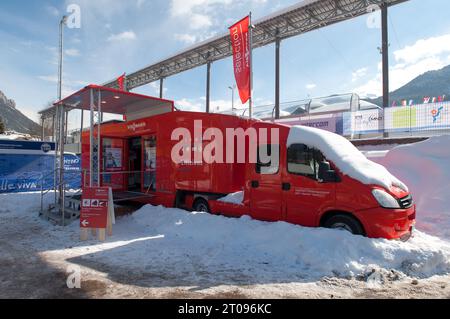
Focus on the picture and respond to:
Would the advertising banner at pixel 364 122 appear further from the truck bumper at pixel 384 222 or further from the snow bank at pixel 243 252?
the truck bumper at pixel 384 222

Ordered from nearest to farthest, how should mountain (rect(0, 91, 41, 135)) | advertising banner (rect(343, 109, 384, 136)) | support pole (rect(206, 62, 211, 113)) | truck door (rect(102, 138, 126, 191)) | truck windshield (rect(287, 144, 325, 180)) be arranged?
truck windshield (rect(287, 144, 325, 180)), truck door (rect(102, 138, 126, 191)), advertising banner (rect(343, 109, 384, 136)), support pole (rect(206, 62, 211, 113)), mountain (rect(0, 91, 41, 135))

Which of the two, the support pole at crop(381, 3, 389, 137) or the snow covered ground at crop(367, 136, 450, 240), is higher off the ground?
the support pole at crop(381, 3, 389, 137)

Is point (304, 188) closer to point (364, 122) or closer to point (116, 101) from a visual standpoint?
point (116, 101)

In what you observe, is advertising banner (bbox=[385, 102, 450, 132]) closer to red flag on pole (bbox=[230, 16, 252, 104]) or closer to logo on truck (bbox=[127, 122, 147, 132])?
red flag on pole (bbox=[230, 16, 252, 104])

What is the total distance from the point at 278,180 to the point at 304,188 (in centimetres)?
66

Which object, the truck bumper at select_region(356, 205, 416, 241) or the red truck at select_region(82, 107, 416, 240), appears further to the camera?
the red truck at select_region(82, 107, 416, 240)

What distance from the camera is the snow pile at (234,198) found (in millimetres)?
7277

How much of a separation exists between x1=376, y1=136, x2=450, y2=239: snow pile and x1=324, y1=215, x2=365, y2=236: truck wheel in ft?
8.11

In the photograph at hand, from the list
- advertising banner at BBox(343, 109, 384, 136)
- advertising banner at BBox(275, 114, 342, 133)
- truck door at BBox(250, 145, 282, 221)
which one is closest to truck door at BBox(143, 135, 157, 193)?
truck door at BBox(250, 145, 282, 221)

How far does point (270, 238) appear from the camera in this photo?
568 cm

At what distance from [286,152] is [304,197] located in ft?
3.47

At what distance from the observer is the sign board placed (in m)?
6.61

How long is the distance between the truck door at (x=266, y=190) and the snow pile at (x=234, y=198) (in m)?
0.43

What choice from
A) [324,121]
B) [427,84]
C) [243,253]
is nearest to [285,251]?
[243,253]
